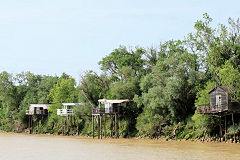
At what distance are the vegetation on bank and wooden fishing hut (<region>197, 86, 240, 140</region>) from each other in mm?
705

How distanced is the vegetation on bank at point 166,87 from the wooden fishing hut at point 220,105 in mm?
705

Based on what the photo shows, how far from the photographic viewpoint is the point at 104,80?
64.3 meters

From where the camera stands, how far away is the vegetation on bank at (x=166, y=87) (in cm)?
3962

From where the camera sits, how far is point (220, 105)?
3594 centimetres

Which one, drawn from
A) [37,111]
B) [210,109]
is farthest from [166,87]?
[37,111]

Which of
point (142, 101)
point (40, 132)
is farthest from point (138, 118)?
point (40, 132)

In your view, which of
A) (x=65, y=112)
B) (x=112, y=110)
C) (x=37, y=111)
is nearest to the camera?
(x=112, y=110)

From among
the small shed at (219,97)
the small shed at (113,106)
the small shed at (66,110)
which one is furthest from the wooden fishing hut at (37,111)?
the small shed at (219,97)

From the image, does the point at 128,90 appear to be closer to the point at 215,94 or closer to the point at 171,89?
the point at 171,89

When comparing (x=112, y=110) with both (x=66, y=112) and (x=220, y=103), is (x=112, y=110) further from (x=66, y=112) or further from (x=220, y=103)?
(x=220, y=103)

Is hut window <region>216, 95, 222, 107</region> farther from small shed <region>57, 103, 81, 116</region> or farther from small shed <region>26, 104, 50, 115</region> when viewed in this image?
small shed <region>26, 104, 50, 115</region>

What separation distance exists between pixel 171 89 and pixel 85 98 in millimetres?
18976

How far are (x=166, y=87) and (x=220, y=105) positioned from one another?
28.3 ft

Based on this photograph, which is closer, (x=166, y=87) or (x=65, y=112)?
Result: (x=166, y=87)
